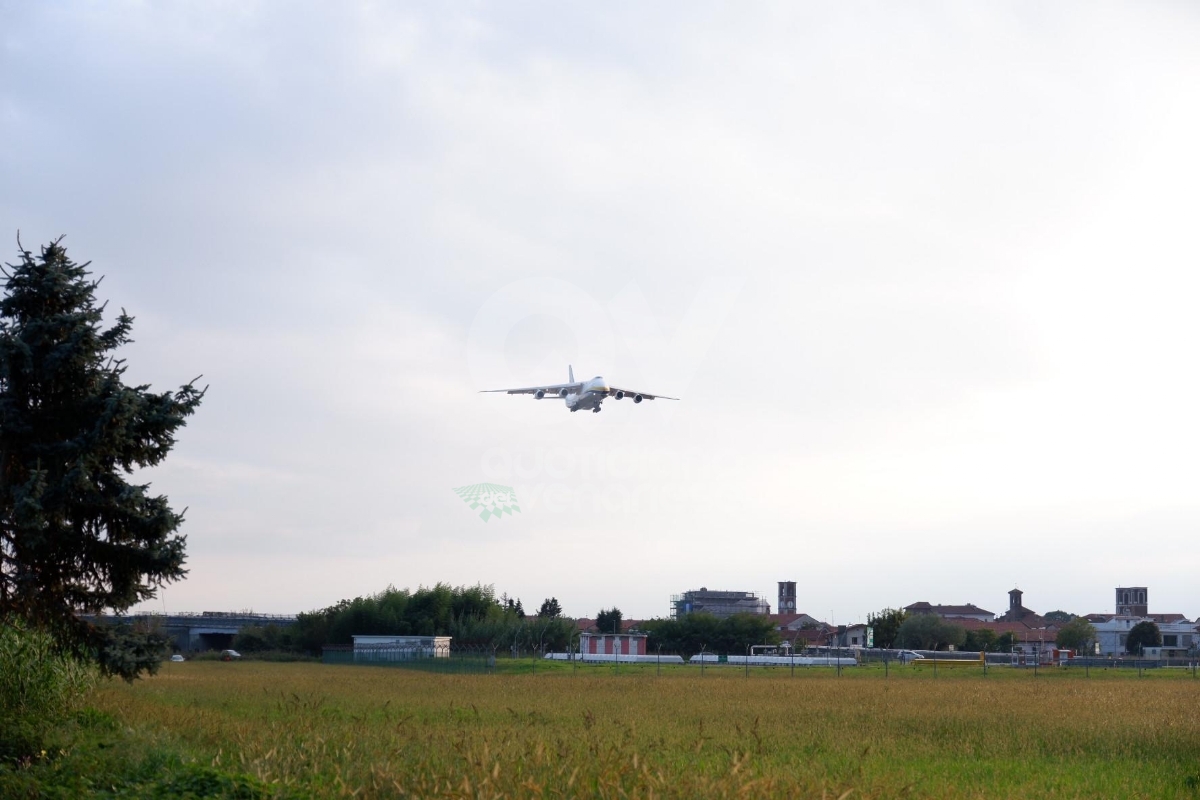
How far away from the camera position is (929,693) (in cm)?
3747

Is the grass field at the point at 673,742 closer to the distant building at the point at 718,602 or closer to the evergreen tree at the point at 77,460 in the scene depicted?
the evergreen tree at the point at 77,460

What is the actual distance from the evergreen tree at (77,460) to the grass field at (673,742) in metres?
2.20

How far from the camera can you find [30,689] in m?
18.3

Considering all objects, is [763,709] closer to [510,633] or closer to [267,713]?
[267,713]

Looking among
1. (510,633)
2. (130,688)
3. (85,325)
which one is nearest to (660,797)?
(85,325)

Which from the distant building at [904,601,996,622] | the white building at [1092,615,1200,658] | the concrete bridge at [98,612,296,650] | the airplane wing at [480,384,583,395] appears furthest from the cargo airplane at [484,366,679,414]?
the distant building at [904,601,996,622]

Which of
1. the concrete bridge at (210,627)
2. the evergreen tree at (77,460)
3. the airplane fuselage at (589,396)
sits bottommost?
the concrete bridge at (210,627)

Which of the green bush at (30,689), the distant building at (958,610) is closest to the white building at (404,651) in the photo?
the green bush at (30,689)

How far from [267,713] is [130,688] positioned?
36.7ft

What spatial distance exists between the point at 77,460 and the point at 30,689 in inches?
185

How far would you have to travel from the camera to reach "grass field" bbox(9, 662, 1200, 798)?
1217 cm

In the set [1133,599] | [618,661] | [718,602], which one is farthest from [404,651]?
[1133,599]

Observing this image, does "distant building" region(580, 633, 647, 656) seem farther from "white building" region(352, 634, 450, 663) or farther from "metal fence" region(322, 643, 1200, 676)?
"white building" region(352, 634, 450, 663)

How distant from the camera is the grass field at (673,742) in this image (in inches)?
479
